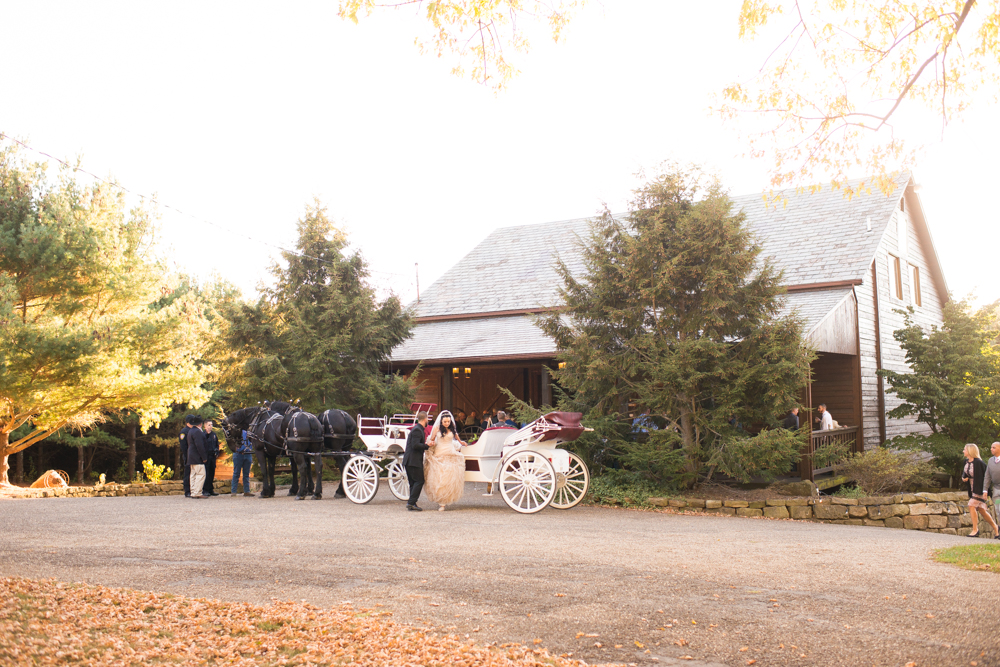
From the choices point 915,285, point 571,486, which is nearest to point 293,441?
point 571,486

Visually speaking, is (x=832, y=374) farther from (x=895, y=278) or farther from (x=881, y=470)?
(x=881, y=470)

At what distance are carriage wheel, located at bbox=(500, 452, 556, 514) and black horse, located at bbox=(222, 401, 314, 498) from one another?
437 centimetres

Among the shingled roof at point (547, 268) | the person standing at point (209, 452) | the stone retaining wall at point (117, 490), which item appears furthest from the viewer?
the shingled roof at point (547, 268)

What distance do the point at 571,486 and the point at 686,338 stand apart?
10.2 feet

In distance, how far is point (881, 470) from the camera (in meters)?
13.7

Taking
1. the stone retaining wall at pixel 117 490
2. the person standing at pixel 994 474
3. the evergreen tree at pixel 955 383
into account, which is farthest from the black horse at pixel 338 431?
Answer: the evergreen tree at pixel 955 383

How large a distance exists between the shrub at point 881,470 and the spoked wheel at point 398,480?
785cm

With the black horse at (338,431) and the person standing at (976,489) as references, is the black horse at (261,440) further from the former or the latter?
the person standing at (976,489)

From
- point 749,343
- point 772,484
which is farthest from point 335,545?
point 772,484

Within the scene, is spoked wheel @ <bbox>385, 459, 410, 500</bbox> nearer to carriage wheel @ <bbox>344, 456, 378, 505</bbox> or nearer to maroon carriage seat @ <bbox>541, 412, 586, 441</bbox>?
carriage wheel @ <bbox>344, 456, 378, 505</bbox>

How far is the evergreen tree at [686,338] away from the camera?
12.1m

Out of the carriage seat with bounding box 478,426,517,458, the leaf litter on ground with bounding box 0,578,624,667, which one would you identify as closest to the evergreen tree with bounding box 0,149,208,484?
the carriage seat with bounding box 478,426,517,458

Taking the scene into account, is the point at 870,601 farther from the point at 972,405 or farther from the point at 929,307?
the point at 929,307

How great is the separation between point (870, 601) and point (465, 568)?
10.8ft
